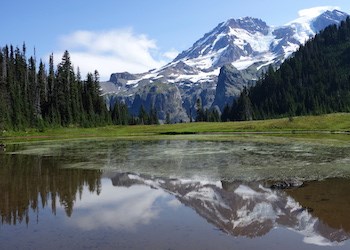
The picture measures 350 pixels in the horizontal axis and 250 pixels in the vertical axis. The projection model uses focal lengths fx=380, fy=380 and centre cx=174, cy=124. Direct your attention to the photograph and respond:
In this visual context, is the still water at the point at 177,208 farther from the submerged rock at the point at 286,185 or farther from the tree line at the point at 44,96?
the tree line at the point at 44,96

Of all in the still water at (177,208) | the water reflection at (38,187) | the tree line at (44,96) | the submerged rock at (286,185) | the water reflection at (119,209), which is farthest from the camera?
the tree line at (44,96)

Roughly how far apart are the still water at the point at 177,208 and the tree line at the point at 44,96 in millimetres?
100243

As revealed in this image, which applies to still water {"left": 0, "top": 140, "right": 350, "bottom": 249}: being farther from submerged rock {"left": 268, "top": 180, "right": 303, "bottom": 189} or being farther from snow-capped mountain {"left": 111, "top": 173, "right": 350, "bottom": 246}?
submerged rock {"left": 268, "top": 180, "right": 303, "bottom": 189}

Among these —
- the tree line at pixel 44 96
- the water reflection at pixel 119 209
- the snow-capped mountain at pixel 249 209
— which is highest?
the tree line at pixel 44 96

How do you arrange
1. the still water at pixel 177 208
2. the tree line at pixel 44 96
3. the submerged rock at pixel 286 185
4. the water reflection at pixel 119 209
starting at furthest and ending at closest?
the tree line at pixel 44 96
the submerged rock at pixel 286 185
the water reflection at pixel 119 209
the still water at pixel 177 208

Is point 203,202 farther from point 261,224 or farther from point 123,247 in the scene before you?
point 123,247

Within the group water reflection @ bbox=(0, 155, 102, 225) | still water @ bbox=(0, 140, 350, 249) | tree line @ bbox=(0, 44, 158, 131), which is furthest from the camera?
tree line @ bbox=(0, 44, 158, 131)

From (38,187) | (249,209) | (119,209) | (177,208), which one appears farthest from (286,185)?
(38,187)

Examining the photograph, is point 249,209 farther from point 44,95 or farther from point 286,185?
point 44,95

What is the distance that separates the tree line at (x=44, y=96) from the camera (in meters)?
134

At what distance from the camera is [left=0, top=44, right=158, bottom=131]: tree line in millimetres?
133750

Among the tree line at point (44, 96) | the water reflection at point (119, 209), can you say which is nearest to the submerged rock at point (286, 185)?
the water reflection at point (119, 209)

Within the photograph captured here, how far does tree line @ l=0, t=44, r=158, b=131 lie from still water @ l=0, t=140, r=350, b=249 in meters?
100

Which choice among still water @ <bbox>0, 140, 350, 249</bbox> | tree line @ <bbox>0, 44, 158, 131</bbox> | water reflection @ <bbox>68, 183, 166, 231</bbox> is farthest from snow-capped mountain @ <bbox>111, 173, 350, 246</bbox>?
tree line @ <bbox>0, 44, 158, 131</bbox>
